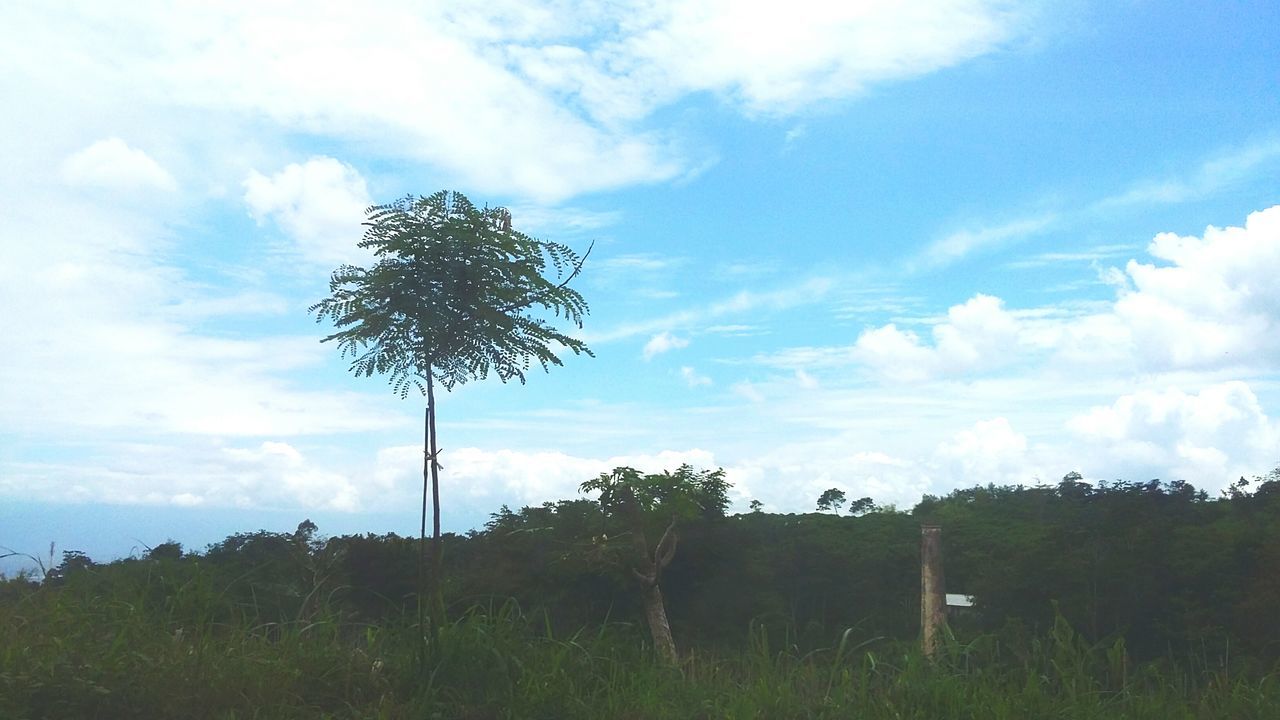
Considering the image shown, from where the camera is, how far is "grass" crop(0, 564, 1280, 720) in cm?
483

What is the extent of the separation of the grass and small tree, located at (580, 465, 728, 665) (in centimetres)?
1292

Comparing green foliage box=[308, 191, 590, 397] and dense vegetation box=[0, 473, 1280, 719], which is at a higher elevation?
green foliage box=[308, 191, 590, 397]

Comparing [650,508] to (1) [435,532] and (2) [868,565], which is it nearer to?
(2) [868,565]

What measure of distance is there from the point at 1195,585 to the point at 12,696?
78.5 ft

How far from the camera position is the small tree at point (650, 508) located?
19.3 metres

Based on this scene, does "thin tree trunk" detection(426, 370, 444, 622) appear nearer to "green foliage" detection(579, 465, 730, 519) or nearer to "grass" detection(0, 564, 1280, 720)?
"grass" detection(0, 564, 1280, 720)

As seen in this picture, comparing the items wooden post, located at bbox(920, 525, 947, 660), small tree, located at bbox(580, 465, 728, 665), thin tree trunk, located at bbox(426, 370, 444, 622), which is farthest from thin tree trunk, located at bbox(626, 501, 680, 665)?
thin tree trunk, located at bbox(426, 370, 444, 622)

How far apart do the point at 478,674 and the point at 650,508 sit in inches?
621

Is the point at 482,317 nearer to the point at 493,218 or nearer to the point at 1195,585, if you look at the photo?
the point at 493,218

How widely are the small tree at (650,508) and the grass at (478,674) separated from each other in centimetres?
1292

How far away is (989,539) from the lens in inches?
1169

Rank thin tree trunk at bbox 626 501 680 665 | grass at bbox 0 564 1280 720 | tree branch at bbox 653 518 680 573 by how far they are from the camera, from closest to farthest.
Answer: grass at bbox 0 564 1280 720 → thin tree trunk at bbox 626 501 680 665 → tree branch at bbox 653 518 680 573

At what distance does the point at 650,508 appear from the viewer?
20828 mm

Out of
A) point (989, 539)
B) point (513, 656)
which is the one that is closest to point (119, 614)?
point (513, 656)
